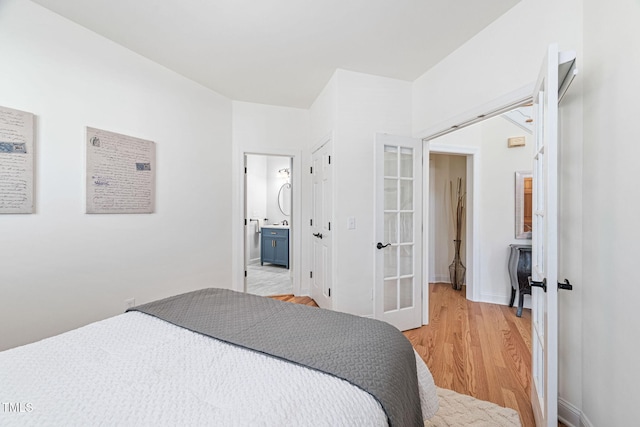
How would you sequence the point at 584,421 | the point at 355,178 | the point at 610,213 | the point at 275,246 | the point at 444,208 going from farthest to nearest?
the point at 275,246, the point at 444,208, the point at 355,178, the point at 584,421, the point at 610,213

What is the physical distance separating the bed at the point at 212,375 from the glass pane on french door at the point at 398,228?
152cm

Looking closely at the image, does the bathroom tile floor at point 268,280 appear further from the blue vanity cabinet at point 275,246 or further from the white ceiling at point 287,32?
the white ceiling at point 287,32

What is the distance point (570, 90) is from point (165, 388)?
2.35 m

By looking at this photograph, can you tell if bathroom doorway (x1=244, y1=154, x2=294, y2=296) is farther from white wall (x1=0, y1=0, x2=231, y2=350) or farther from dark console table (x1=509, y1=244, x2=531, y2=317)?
dark console table (x1=509, y1=244, x2=531, y2=317)

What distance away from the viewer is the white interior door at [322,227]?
3.01 metres

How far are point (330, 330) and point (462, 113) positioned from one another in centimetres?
207

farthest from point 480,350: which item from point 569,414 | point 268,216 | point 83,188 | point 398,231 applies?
point 268,216

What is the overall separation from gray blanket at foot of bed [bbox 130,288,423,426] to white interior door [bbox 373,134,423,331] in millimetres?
1433

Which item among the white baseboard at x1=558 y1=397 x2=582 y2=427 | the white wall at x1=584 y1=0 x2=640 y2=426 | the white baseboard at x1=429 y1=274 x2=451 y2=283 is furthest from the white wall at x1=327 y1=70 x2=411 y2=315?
the white baseboard at x1=429 y1=274 x2=451 y2=283

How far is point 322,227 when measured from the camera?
330 cm

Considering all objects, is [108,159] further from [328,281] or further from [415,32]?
[415,32]

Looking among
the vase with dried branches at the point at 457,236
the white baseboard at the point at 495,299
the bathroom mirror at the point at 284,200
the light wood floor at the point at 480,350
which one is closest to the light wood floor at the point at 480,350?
the light wood floor at the point at 480,350

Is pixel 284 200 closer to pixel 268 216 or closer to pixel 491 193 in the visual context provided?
pixel 268 216

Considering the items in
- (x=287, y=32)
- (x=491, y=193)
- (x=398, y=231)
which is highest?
(x=287, y=32)
